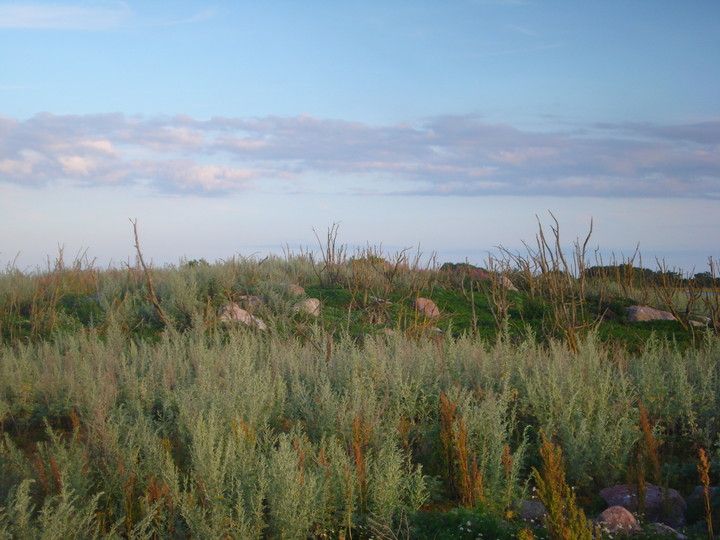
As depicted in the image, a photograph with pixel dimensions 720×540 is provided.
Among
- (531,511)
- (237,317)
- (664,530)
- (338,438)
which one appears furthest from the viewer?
(237,317)

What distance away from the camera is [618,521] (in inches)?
207

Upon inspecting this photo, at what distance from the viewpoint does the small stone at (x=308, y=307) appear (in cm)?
1336

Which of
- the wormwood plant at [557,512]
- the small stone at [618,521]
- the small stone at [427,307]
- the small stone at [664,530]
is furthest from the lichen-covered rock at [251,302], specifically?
the wormwood plant at [557,512]

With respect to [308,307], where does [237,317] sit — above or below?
below

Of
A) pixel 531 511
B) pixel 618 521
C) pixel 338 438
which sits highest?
pixel 338 438

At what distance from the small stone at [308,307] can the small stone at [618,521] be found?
27.4 feet

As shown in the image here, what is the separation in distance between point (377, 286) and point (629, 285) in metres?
5.88

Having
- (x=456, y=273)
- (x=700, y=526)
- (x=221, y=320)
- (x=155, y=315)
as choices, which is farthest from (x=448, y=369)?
(x=456, y=273)

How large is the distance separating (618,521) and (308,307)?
28.9 ft

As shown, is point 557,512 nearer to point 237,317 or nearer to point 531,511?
point 531,511

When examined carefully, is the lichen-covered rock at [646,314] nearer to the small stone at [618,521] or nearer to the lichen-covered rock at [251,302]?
the lichen-covered rock at [251,302]

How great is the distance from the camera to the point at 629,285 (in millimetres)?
17406

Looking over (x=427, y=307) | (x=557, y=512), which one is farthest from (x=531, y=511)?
(x=427, y=307)

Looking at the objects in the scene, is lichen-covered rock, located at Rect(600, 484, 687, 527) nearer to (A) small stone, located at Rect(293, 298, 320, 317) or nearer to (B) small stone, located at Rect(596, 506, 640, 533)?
(B) small stone, located at Rect(596, 506, 640, 533)
